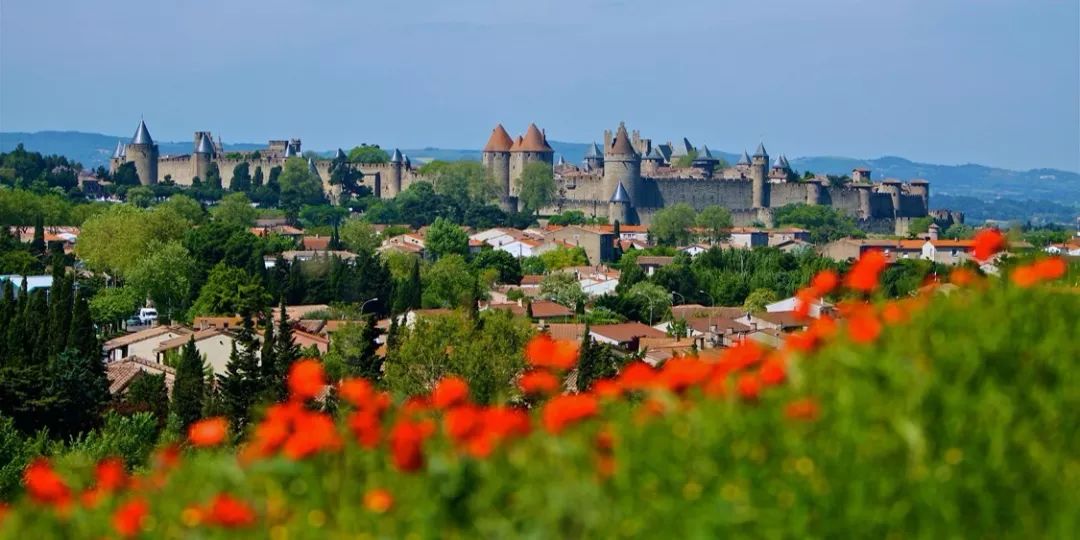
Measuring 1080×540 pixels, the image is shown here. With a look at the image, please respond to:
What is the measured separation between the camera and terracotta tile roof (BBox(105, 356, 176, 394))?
2680 cm

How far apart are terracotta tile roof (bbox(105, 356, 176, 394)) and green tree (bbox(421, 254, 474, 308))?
15.9 meters

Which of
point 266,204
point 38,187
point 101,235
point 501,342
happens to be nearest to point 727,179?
point 266,204

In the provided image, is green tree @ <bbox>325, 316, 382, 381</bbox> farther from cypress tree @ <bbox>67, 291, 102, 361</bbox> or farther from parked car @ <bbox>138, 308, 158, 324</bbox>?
parked car @ <bbox>138, 308, 158, 324</bbox>

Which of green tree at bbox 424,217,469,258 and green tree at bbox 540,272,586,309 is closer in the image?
green tree at bbox 540,272,586,309

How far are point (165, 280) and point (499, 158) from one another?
158 ft

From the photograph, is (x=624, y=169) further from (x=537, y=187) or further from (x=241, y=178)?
(x=241, y=178)

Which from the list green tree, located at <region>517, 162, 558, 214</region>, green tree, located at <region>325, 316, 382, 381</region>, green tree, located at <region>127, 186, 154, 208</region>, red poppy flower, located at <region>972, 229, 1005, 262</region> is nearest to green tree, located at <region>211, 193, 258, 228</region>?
green tree, located at <region>127, 186, 154, 208</region>

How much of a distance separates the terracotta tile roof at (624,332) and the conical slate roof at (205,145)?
61085 mm

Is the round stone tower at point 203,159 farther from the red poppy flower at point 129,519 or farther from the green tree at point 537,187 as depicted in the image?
the red poppy flower at point 129,519

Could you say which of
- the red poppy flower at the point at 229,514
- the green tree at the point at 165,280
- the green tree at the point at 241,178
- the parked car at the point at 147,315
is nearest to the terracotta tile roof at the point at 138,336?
the parked car at the point at 147,315

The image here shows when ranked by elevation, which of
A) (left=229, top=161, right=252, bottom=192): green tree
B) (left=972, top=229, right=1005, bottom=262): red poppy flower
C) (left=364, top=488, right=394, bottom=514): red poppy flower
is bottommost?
(left=229, top=161, right=252, bottom=192): green tree

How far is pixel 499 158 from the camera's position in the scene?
9412 cm

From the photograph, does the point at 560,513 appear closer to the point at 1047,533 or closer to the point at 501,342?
the point at 1047,533

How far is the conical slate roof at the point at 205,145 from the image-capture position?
3834 inches
